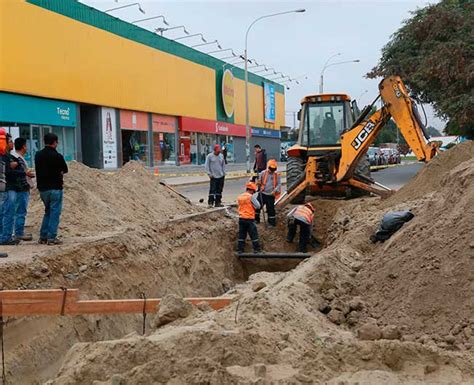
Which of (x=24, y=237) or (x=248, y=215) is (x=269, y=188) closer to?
(x=248, y=215)

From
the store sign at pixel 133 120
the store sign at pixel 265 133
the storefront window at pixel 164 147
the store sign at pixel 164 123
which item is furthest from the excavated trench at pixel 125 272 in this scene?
the store sign at pixel 265 133

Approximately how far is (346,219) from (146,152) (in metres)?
24.2

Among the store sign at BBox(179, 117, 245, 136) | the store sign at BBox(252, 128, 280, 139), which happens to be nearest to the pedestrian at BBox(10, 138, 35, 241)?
the store sign at BBox(179, 117, 245, 136)

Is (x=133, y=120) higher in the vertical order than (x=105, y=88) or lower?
lower

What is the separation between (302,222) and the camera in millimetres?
10773

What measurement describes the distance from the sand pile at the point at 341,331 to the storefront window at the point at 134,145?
26.4m

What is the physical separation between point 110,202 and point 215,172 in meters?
3.71

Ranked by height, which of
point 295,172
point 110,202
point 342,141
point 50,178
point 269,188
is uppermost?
point 342,141

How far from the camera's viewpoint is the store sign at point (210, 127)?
123ft

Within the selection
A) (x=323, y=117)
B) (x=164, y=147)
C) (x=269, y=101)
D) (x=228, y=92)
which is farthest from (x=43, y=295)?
(x=269, y=101)

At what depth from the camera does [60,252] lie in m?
7.64

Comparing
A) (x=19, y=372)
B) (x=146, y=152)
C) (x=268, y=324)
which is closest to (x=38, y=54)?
(x=146, y=152)

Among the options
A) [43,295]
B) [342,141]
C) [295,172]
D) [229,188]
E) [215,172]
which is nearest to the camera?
[43,295]

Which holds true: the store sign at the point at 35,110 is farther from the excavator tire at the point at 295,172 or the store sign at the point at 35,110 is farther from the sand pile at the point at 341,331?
the sand pile at the point at 341,331
